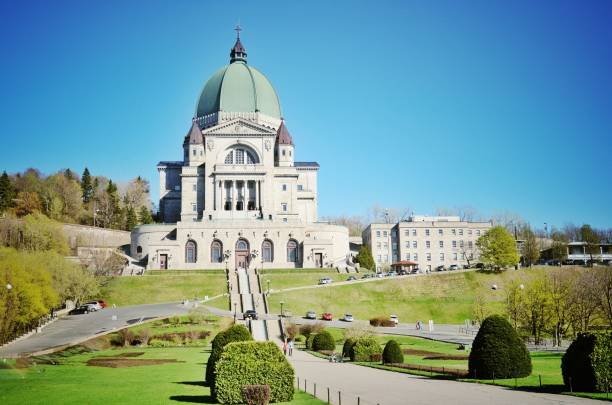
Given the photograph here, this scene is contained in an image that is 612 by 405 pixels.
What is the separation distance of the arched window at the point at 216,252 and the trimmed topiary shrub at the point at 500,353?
2533 inches

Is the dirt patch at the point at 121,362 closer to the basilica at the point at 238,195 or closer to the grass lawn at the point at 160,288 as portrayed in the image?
the grass lawn at the point at 160,288

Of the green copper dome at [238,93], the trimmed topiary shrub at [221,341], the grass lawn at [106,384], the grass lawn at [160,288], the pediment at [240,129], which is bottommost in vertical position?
the grass lawn at [106,384]

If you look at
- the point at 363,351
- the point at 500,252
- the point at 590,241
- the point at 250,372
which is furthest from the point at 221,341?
the point at 590,241

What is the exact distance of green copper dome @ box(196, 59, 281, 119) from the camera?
106 meters

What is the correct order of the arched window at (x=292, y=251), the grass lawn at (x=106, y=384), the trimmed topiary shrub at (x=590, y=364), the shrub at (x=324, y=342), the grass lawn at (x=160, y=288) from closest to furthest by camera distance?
the trimmed topiary shrub at (x=590, y=364) < the grass lawn at (x=106, y=384) < the shrub at (x=324, y=342) < the grass lawn at (x=160, y=288) < the arched window at (x=292, y=251)

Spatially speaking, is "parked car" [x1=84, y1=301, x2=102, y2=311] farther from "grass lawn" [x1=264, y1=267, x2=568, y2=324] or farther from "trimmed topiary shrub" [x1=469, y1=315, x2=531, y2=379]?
"trimmed topiary shrub" [x1=469, y1=315, x2=531, y2=379]

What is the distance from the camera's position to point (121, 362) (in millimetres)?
37531

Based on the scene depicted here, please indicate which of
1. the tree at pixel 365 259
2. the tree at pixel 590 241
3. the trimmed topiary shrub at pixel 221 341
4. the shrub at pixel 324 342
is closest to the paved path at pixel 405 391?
the trimmed topiary shrub at pixel 221 341

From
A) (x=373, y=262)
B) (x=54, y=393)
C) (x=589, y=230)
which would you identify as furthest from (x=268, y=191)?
(x=54, y=393)

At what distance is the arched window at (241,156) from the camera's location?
100062 millimetres

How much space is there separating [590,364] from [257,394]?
38.3 feet

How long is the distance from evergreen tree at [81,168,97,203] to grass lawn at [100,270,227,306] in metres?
56.3

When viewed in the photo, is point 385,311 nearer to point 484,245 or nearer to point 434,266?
point 484,245

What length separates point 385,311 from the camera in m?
70.9
